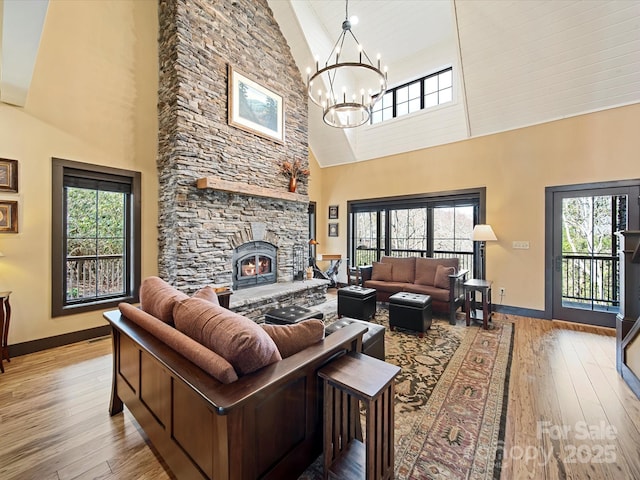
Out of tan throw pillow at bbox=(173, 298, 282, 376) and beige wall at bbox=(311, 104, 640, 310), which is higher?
beige wall at bbox=(311, 104, 640, 310)

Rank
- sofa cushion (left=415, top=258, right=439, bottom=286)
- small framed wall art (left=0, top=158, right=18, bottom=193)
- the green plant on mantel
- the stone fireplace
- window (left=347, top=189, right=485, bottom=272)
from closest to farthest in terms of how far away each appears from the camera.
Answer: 1. small framed wall art (left=0, top=158, right=18, bottom=193)
2. the stone fireplace
3. sofa cushion (left=415, top=258, right=439, bottom=286)
4. the green plant on mantel
5. window (left=347, top=189, right=485, bottom=272)

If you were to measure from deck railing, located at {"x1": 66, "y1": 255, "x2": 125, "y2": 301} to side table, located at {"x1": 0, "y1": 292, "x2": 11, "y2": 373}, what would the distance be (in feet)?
2.29

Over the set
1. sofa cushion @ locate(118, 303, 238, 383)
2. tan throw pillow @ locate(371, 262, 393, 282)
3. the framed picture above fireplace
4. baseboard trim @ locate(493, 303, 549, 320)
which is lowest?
baseboard trim @ locate(493, 303, 549, 320)

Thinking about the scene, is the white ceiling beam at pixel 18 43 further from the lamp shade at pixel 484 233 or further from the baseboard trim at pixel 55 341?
the lamp shade at pixel 484 233

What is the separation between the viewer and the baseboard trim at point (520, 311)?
459cm

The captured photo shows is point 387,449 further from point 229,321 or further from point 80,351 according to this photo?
point 80,351

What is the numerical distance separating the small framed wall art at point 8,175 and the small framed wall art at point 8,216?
0.15 m

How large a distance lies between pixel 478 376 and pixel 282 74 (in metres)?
5.77

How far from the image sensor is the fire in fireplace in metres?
4.73

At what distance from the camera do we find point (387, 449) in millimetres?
1516

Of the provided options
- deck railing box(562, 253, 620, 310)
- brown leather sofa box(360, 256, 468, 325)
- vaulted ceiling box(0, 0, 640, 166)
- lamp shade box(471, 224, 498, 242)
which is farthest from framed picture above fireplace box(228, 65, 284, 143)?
deck railing box(562, 253, 620, 310)

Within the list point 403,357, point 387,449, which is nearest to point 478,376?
point 403,357

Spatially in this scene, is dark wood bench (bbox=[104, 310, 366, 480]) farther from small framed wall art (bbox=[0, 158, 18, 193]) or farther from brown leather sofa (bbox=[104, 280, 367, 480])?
small framed wall art (bbox=[0, 158, 18, 193])

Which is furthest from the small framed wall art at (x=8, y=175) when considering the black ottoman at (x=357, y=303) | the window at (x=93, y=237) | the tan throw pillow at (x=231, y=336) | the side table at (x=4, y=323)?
the black ottoman at (x=357, y=303)
